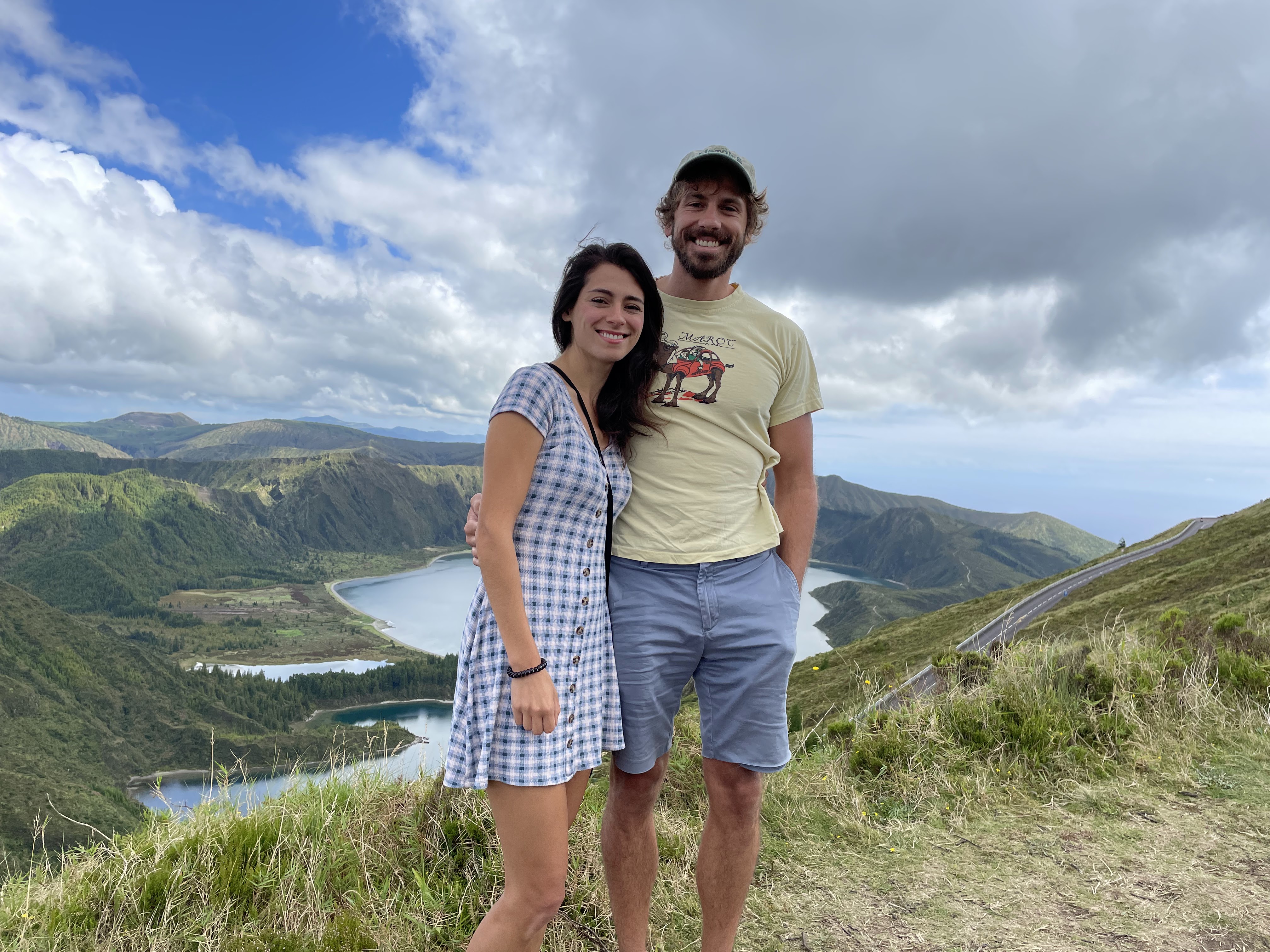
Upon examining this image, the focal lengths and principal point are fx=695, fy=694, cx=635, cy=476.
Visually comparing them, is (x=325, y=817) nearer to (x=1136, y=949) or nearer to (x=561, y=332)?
(x=561, y=332)

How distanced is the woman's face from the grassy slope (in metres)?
18.2

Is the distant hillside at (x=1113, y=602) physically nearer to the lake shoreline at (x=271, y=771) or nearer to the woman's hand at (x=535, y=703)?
the lake shoreline at (x=271, y=771)

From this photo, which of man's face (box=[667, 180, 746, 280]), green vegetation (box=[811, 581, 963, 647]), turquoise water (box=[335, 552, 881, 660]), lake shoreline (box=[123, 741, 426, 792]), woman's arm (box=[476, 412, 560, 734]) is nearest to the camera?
woman's arm (box=[476, 412, 560, 734])

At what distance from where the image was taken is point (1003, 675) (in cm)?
538

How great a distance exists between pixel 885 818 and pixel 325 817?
3077mm

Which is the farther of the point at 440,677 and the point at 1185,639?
the point at 440,677

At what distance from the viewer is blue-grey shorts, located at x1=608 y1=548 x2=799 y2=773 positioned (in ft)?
8.48

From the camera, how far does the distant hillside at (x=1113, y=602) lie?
27500 millimetres

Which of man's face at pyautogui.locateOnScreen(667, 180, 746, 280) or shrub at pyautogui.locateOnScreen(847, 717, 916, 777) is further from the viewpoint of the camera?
shrub at pyautogui.locateOnScreen(847, 717, 916, 777)

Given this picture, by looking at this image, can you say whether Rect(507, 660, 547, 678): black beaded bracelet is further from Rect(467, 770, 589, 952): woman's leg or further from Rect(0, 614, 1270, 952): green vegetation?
Rect(0, 614, 1270, 952): green vegetation

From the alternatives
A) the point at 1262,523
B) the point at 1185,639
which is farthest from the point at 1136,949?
the point at 1262,523

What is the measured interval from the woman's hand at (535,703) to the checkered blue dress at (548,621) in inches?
1.6

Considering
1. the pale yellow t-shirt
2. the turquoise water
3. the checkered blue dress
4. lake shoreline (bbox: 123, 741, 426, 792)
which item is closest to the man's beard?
A: the pale yellow t-shirt

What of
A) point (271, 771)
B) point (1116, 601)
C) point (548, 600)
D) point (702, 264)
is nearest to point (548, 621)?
point (548, 600)
